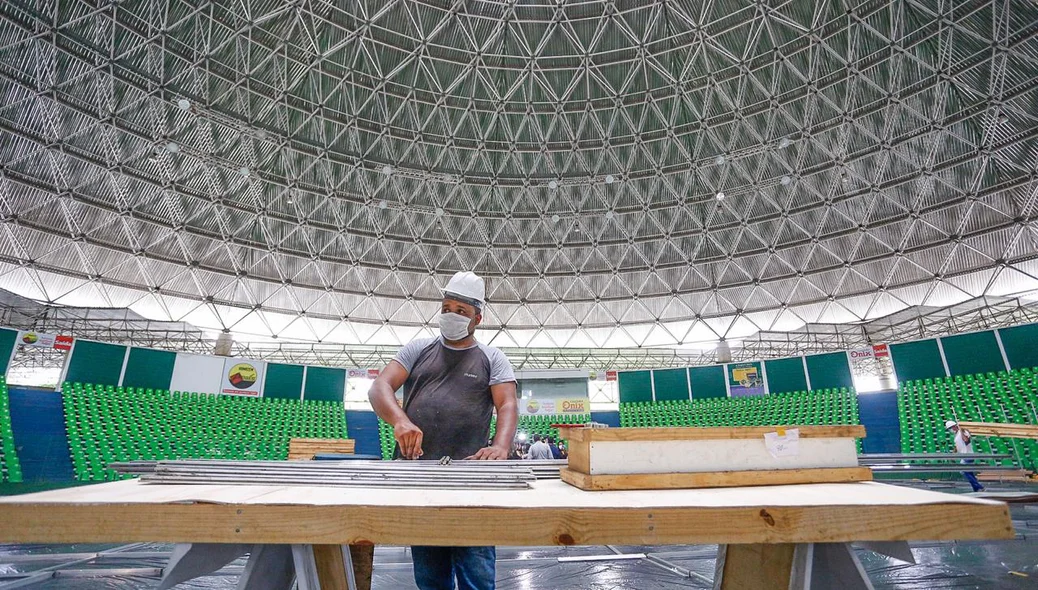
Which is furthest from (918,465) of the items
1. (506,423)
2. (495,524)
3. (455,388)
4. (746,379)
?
(746,379)

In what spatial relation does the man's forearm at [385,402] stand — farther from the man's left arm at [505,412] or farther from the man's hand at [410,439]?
the man's left arm at [505,412]

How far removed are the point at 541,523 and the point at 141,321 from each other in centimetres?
3537

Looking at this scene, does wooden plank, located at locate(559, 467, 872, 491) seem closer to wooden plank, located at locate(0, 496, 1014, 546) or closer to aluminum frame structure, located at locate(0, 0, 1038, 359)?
wooden plank, located at locate(0, 496, 1014, 546)

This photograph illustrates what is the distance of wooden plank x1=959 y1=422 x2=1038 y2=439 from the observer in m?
11.7

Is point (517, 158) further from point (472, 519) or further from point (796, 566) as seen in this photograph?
point (472, 519)

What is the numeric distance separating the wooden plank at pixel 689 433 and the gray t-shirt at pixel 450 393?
1.12 m

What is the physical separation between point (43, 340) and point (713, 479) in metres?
30.7

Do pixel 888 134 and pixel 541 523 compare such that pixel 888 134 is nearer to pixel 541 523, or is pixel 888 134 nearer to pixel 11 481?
pixel 541 523

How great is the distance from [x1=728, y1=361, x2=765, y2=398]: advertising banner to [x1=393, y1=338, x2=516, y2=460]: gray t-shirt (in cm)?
2946

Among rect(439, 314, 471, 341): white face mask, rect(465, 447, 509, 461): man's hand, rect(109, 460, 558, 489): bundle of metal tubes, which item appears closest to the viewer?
rect(109, 460, 558, 489): bundle of metal tubes

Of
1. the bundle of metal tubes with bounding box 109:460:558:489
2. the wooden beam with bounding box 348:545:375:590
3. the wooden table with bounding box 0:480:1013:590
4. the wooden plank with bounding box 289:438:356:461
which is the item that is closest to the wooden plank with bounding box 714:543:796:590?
the wooden table with bounding box 0:480:1013:590

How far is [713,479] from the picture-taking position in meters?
2.21

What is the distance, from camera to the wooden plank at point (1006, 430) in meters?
11.7

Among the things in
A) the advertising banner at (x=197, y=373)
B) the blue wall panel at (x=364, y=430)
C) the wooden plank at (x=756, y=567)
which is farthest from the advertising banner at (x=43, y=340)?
the wooden plank at (x=756, y=567)
